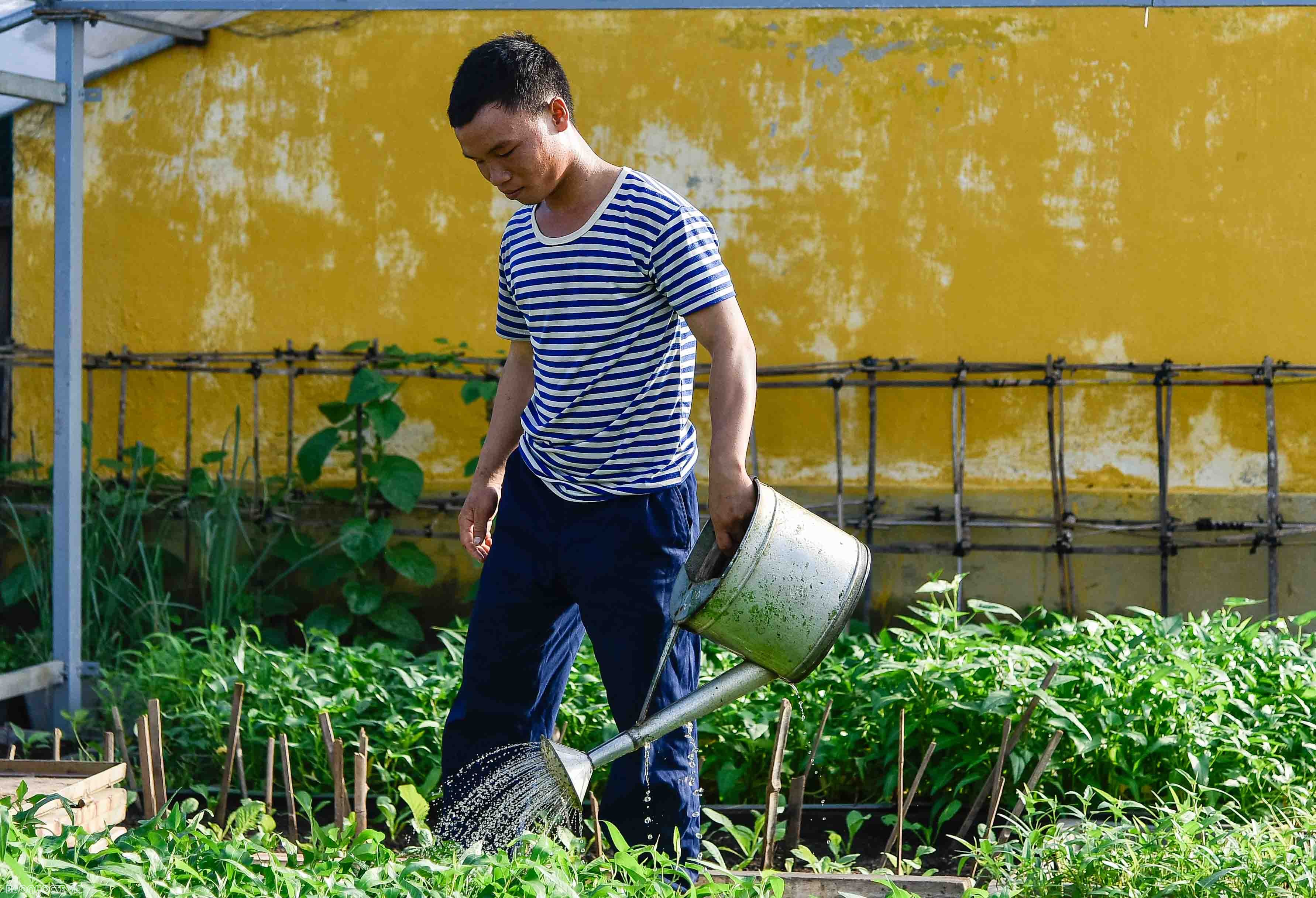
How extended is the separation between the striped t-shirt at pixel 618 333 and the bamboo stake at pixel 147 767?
973mm

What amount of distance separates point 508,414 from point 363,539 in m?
2.27

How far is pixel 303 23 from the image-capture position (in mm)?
5180

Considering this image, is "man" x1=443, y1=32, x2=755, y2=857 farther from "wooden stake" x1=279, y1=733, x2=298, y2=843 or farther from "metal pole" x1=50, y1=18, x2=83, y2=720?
"metal pole" x1=50, y1=18, x2=83, y2=720

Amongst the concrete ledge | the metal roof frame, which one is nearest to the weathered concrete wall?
the metal roof frame

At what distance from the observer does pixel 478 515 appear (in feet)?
9.02

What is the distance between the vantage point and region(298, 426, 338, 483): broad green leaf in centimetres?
492

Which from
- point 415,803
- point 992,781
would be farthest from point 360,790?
point 992,781

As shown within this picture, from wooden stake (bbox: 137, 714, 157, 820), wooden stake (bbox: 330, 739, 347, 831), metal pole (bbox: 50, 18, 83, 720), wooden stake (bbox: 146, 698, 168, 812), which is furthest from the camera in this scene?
metal pole (bbox: 50, 18, 83, 720)

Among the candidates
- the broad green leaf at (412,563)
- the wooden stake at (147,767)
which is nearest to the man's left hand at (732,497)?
the wooden stake at (147,767)

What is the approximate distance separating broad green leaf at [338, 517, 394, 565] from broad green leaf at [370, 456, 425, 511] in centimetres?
10

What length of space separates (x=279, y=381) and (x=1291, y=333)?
3.79 meters

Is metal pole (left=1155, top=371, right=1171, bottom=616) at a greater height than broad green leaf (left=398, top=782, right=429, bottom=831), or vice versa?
metal pole (left=1155, top=371, right=1171, bottom=616)

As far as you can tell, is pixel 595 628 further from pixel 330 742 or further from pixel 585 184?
pixel 585 184

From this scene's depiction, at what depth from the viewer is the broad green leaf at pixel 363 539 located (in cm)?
482
